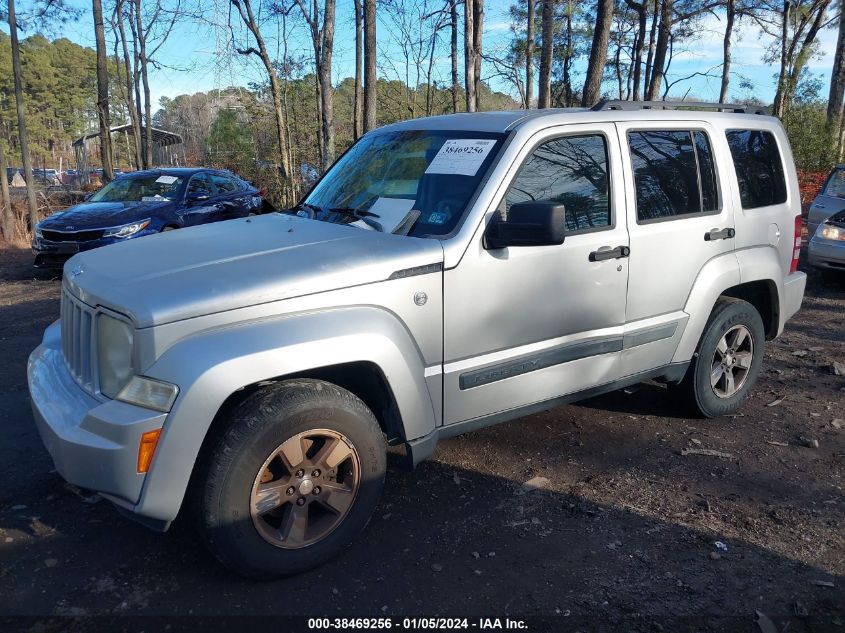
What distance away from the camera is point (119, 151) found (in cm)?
5906

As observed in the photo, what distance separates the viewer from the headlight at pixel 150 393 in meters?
2.59

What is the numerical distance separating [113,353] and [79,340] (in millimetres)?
384

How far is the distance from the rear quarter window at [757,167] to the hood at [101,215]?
8.43 m

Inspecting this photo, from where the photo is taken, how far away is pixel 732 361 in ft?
15.8

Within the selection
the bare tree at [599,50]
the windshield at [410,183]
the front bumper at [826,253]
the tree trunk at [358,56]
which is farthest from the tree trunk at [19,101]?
the front bumper at [826,253]

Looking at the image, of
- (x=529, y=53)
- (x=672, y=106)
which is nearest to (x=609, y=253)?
(x=672, y=106)

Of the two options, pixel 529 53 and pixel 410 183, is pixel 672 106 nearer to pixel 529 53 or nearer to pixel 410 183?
pixel 410 183

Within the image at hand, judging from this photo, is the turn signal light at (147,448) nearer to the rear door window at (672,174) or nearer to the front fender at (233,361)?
the front fender at (233,361)

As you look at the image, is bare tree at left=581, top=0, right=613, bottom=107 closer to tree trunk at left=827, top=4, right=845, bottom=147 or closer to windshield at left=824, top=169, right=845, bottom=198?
windshield at left=824, top=169, right=845, bottom=198

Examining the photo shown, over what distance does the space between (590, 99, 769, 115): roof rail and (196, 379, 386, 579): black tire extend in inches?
94.3

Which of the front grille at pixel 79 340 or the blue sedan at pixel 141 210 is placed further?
the blue sedan at pixel 141 210

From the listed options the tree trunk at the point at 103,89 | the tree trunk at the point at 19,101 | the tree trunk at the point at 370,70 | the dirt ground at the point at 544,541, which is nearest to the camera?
the dirt ground at the point at 544,541

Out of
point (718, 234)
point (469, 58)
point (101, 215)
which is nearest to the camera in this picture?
point (718, 234)

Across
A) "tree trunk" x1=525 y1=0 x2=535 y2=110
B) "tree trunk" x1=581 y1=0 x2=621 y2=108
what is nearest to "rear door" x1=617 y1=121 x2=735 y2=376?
"tree trunk" x1=581 y1=0 x2=621 y2=108
